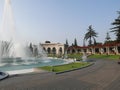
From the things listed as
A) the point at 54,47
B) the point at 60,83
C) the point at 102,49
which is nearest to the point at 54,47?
the point at 54,47

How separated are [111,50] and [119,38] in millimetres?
14324

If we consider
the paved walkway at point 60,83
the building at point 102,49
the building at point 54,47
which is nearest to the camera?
the paved walkway at point 60,83

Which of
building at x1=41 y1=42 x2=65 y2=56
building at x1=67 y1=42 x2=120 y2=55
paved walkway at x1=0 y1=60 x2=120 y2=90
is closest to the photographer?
→ paved walkway at x1=0 y1=60 x2=120 y2=90

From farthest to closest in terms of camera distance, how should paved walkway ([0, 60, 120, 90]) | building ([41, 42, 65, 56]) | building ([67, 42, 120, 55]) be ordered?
1. building ([41, 42, 65, 56])
2. building ([67, 42, 120, 55])
3. paved walkway ([0, 60, 120, 90])

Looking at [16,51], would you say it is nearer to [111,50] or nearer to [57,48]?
[111,50]

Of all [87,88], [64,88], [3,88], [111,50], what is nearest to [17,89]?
[3,88]

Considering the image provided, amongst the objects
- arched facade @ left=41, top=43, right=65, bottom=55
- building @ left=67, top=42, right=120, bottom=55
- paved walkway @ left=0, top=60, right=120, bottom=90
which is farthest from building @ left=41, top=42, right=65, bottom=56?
paved walkway @ left=0, top=60, right=120, bottom=90

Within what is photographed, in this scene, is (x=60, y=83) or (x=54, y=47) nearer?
(x=60, y=83)

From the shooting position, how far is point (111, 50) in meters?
73.2

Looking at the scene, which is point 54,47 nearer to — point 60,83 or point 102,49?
point 102,49

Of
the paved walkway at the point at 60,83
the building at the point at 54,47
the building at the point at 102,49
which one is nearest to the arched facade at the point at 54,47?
the building at the point at 54,47

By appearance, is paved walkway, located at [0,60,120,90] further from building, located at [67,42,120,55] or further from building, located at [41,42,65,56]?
building, located at [41,42,65,56]

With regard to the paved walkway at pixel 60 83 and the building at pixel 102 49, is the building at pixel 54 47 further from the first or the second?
the paved walkway at pixel 60 83

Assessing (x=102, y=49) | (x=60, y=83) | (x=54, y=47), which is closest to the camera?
(x=60, y=83)
